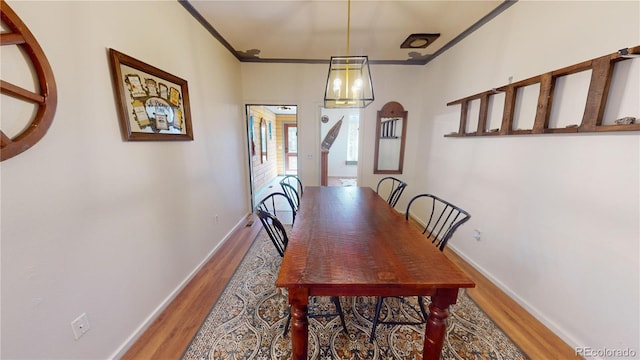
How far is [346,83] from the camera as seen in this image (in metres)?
2.16

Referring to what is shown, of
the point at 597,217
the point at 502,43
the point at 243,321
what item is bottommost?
the point at 243,321

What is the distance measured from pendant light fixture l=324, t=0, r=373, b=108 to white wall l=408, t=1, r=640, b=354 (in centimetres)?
132

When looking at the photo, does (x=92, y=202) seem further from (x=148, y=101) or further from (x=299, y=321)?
(x=299, y=321)

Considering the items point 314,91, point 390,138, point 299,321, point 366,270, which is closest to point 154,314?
point 299,321

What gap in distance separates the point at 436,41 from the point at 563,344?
10.7ft

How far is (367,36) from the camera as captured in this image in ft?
9.23

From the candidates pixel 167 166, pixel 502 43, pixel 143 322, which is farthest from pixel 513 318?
→ pixel 167 166

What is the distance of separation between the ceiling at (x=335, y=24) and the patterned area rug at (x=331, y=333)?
9.00 ft

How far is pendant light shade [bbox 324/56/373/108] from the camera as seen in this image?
215 cm

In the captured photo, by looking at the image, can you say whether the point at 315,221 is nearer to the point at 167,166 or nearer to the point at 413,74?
the point at 167,166

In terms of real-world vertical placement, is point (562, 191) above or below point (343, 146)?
below

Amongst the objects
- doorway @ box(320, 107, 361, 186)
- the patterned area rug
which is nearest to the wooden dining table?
the patterned area rug

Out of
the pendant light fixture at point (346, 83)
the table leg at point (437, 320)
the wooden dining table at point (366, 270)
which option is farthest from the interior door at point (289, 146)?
the table leg at point (437, 320)

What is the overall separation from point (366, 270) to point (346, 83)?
5.67ft
